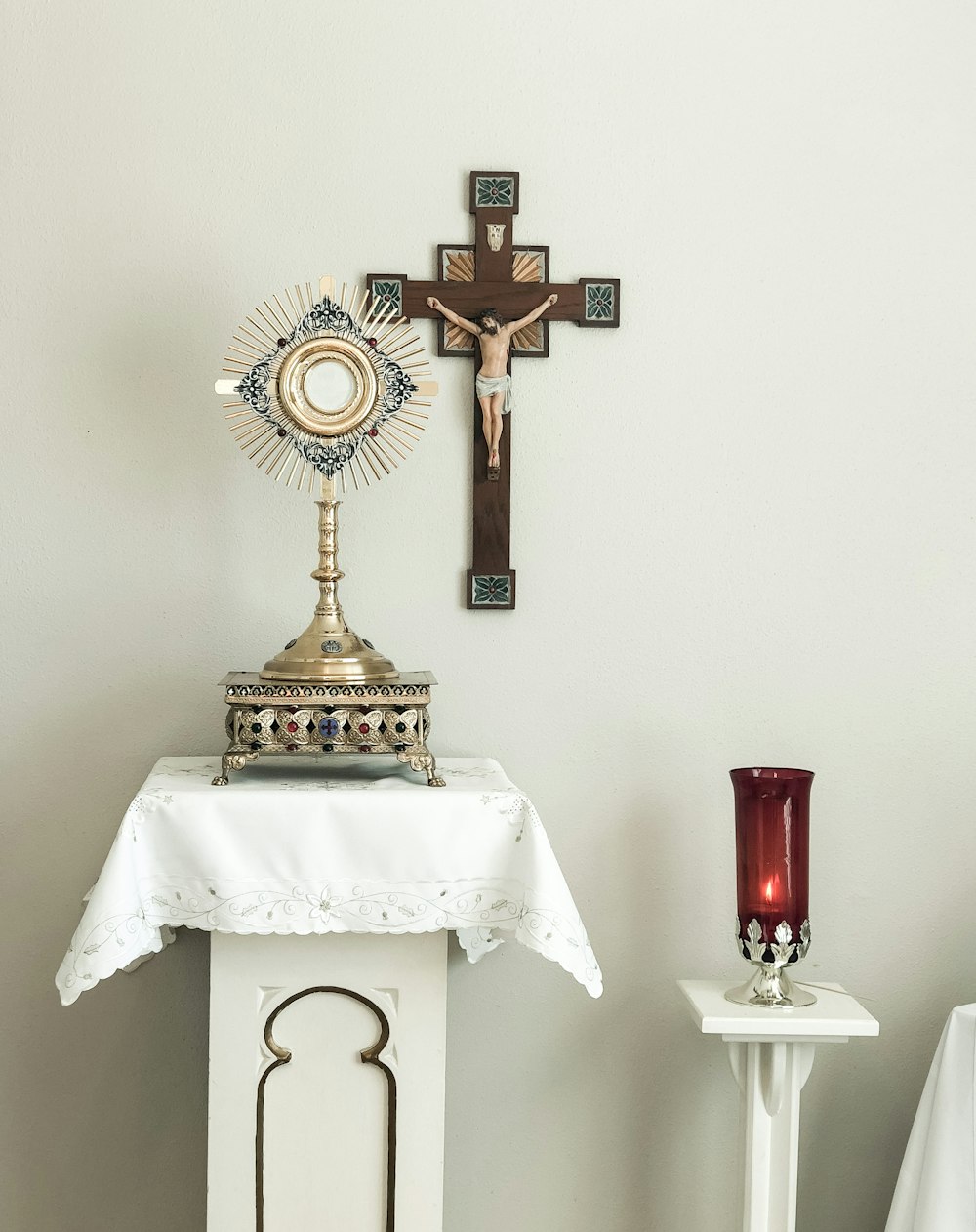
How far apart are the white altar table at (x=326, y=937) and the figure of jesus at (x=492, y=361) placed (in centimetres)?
65

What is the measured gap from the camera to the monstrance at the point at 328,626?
191 centimetres

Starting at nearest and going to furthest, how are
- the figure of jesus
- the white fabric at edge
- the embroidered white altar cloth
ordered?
the embroidered white altar cloth → the white fabric at edge → the figure of jesus

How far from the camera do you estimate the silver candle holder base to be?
2100 mm

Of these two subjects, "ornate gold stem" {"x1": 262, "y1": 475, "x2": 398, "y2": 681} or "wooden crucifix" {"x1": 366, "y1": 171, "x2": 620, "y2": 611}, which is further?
"wooden crucifix" {"x1": 366, "y1": 171, "x2": 620, "y2": 611}

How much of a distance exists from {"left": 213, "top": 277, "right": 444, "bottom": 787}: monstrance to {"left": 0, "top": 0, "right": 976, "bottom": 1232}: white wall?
27 centimetres

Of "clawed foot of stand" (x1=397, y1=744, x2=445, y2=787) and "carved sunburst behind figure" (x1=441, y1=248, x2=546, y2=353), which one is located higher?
"carved sunburst behind figure" (x1=441, y1=248, x2=546, y2=353)

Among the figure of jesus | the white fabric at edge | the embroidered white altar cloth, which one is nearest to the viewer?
the embroidered white altar cloth

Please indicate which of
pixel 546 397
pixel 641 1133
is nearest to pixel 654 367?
pixel 546 397

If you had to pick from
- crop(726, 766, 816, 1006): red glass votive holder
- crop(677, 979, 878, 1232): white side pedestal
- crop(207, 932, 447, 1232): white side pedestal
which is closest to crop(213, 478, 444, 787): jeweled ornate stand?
crop(207, 932, 447, 1232): white side pedestal

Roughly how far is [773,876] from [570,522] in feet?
2.49

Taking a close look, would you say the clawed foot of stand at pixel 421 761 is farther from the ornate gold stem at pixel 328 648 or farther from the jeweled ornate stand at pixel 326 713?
the ornate gold stem at pixel 328 648

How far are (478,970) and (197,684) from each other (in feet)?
2.52

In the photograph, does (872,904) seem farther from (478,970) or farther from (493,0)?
(493,0)

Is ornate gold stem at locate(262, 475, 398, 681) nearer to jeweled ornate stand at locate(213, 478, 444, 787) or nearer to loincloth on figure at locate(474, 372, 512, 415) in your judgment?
jeweled ornate stand at locate(213, 478, 444, 787)
